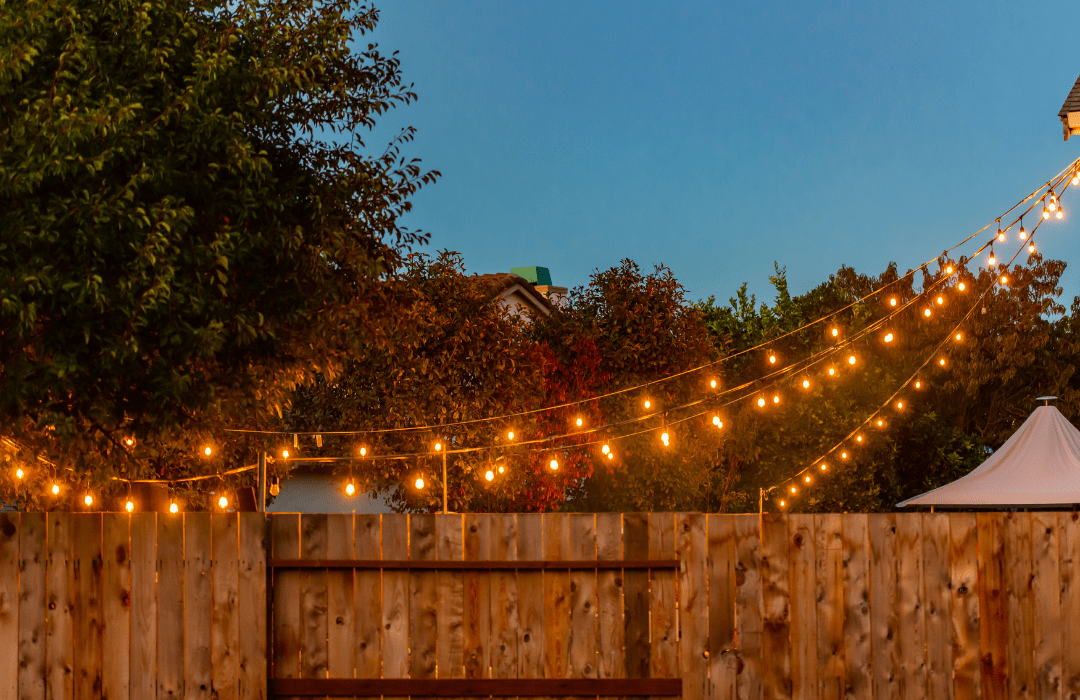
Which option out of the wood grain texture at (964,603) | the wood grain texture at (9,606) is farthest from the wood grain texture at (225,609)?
the wood grain texture at (964,603)

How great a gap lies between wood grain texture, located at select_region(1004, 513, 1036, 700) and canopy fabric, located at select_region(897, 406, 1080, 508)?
21.5 ft

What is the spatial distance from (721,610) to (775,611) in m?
0.27

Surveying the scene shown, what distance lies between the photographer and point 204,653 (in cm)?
519

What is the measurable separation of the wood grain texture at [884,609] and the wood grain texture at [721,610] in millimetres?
692

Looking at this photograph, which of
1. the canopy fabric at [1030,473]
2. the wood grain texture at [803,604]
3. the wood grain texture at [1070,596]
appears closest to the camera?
the wood grain texture at [1070,596]

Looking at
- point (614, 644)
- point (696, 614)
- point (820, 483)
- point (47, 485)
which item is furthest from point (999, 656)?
point (820, 483)

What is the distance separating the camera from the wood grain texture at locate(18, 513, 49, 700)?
521 centimetres

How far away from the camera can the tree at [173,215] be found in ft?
21.3

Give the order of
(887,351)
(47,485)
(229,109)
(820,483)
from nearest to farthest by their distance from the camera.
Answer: (229,109) < (47,485) < (820,483) < (887,351)

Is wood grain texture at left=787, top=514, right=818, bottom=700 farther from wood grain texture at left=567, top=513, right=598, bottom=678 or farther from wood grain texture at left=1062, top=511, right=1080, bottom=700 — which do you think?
wood grain texture at left=1062, top=511, right=1080, bottom=700

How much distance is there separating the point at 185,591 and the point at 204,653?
1.10 ft

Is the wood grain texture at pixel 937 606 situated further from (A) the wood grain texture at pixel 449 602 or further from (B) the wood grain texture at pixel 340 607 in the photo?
(B) the wood grain texture at pixel 340 607

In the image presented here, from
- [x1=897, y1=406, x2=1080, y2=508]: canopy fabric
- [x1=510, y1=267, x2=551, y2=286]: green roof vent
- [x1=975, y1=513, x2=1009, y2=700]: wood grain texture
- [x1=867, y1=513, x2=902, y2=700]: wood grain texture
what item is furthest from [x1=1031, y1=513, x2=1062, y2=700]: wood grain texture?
[x1=510, y1=267, x2=551, y2=286]: green roof vent

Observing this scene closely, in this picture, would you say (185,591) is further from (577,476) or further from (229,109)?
(577,476)
